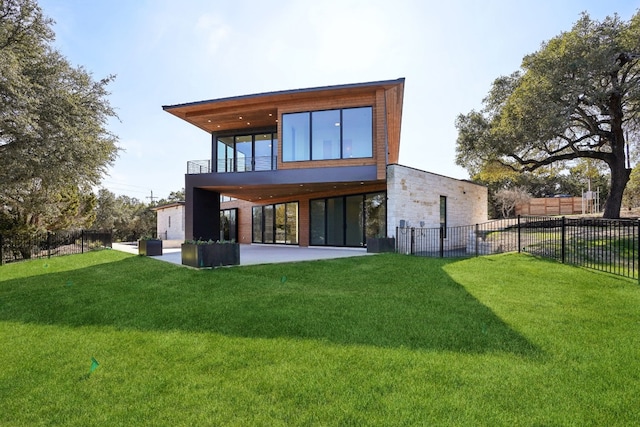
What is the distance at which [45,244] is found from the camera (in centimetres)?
1659

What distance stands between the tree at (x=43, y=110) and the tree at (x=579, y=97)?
1727 cm

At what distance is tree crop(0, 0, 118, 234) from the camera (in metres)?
8.90

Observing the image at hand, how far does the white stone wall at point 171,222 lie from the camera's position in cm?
2811

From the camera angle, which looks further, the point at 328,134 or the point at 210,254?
the point at 328,134

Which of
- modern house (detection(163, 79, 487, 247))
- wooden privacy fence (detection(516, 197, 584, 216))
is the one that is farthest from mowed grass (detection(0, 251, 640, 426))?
wooden privacy fence (detection(516, 197, 584, 216))

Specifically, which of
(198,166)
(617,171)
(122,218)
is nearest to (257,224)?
(198,166)

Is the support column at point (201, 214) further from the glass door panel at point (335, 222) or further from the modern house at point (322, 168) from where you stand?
the glass door panel at point (335, 222)

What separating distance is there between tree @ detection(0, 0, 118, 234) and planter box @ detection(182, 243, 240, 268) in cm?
519

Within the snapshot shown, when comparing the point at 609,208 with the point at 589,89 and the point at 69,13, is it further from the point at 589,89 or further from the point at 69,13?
the point at 69,13

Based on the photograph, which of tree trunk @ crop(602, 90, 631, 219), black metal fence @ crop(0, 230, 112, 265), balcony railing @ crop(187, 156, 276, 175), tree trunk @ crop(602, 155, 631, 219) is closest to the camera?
black metal fence @ crop(0, 230, 112, 265)

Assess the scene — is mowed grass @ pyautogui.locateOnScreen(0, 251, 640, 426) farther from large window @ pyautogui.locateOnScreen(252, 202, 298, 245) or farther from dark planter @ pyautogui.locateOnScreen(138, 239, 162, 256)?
large window @ pyautogui.locateOnScreen(252, 202, 298, 245)

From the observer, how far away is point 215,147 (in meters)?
18.0

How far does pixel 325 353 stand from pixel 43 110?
38.0ft

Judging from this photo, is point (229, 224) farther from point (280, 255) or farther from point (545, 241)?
point (545, 241)
